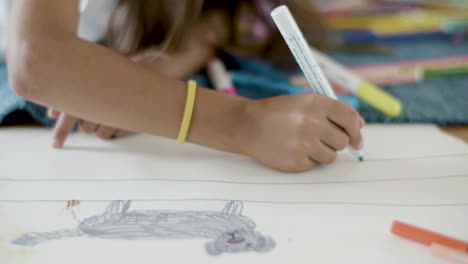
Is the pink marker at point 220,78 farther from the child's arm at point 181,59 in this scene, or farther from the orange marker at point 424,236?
the orange marker at point 424,236

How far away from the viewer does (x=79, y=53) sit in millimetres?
362

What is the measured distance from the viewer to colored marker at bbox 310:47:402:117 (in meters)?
0.48

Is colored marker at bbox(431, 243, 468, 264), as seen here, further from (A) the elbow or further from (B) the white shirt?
(B) the white shirt

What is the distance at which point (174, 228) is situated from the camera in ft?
1.00

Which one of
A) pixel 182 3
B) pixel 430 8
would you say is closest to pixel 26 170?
pixel 182 3

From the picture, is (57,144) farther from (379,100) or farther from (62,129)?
(379,100)

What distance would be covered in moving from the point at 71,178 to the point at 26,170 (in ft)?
0.14

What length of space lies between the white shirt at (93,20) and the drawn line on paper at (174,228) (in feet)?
1.16

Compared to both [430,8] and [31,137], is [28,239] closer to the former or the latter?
[31,137]

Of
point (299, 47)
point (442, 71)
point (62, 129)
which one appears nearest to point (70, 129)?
point (62, 129)

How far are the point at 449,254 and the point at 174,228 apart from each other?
0.57ft

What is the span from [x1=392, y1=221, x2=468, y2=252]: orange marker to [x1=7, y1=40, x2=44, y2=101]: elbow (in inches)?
11.4

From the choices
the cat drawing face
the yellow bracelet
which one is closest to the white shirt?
the yellow bracelet

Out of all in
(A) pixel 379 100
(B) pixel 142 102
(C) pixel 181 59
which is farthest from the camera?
(C) pixel 181 59
